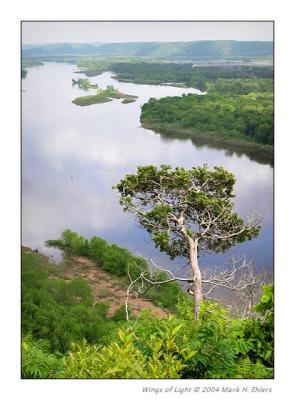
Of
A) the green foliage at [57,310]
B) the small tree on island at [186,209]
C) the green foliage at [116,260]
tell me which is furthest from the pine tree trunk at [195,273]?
the green foliage at [57,310]

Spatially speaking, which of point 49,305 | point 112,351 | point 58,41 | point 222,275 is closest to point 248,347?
point 112,351

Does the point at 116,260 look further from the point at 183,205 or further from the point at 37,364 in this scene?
the point at 37,364

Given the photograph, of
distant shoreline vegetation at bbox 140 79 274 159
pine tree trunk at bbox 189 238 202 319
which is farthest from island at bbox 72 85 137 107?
pine tree trunk at bbox 189 238 202 319

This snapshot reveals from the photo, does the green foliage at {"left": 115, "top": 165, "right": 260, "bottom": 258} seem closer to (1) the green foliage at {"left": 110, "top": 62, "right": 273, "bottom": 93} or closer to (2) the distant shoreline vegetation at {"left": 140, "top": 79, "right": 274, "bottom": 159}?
(2) the distant shoreline vegetation at {"left": 140, "top": 79, "right": 274, "bottom": 159}

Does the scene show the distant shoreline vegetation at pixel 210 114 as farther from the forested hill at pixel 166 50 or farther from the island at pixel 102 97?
the forested hill at pixel 166 50

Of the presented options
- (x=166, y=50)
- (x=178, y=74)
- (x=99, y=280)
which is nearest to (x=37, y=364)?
(x=99, y=280)
